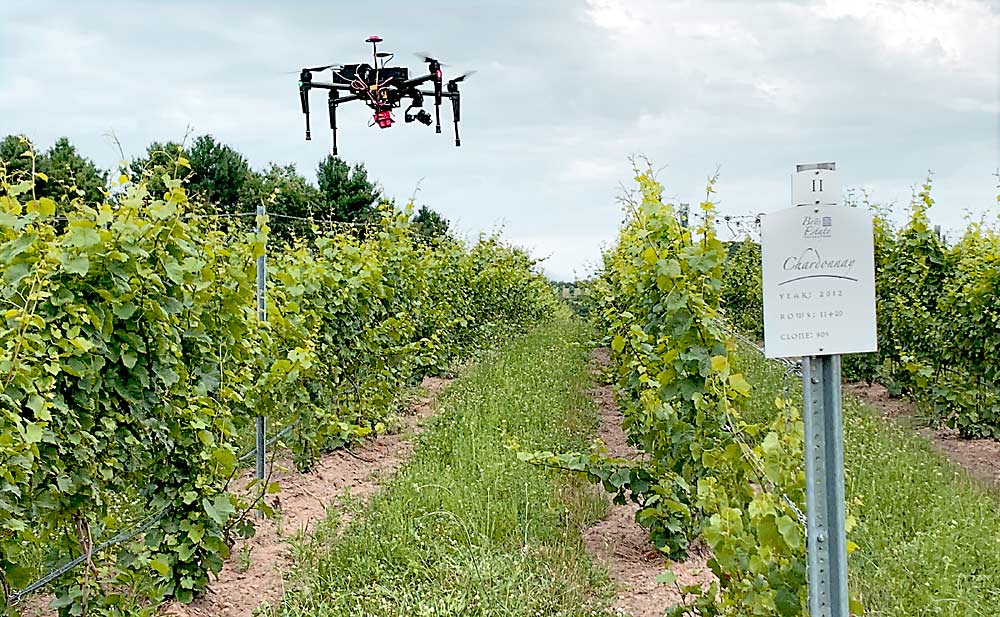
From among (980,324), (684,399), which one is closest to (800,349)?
(684,399)

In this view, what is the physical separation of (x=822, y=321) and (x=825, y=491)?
1.62 ft

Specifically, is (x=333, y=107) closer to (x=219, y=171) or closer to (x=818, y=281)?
(x=219, y=171)

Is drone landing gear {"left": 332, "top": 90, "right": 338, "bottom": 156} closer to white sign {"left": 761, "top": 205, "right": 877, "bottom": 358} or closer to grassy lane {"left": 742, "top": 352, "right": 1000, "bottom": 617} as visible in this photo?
grassy lane {"left": 742, "top": 352, "right": 1000, "bottom": 617}

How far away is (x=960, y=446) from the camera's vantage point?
8.70 metres

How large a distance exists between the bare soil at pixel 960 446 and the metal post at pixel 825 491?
519 centimetres

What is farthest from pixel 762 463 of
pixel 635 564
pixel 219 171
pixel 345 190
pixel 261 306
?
pixel 345 190

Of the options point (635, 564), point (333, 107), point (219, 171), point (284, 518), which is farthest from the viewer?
point (219, 171)

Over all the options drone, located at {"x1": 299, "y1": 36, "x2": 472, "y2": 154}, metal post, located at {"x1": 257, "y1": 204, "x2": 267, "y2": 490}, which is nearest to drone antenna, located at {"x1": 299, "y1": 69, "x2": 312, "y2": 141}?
drone, located at {"x1": 299, "y1": 36, "x2": 472, "y2": 154}

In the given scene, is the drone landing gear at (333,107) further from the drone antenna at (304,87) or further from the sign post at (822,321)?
the sign post at (822,321)

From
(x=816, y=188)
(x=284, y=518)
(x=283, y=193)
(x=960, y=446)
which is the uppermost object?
(x=283, y=193)

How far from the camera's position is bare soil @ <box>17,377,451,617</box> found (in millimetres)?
4738

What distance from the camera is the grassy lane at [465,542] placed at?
4.40 meters

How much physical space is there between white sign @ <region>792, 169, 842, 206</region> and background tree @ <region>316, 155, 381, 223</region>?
32582 millimetres

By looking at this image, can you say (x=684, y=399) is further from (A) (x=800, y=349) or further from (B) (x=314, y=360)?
(B) (x=314, y=360)
